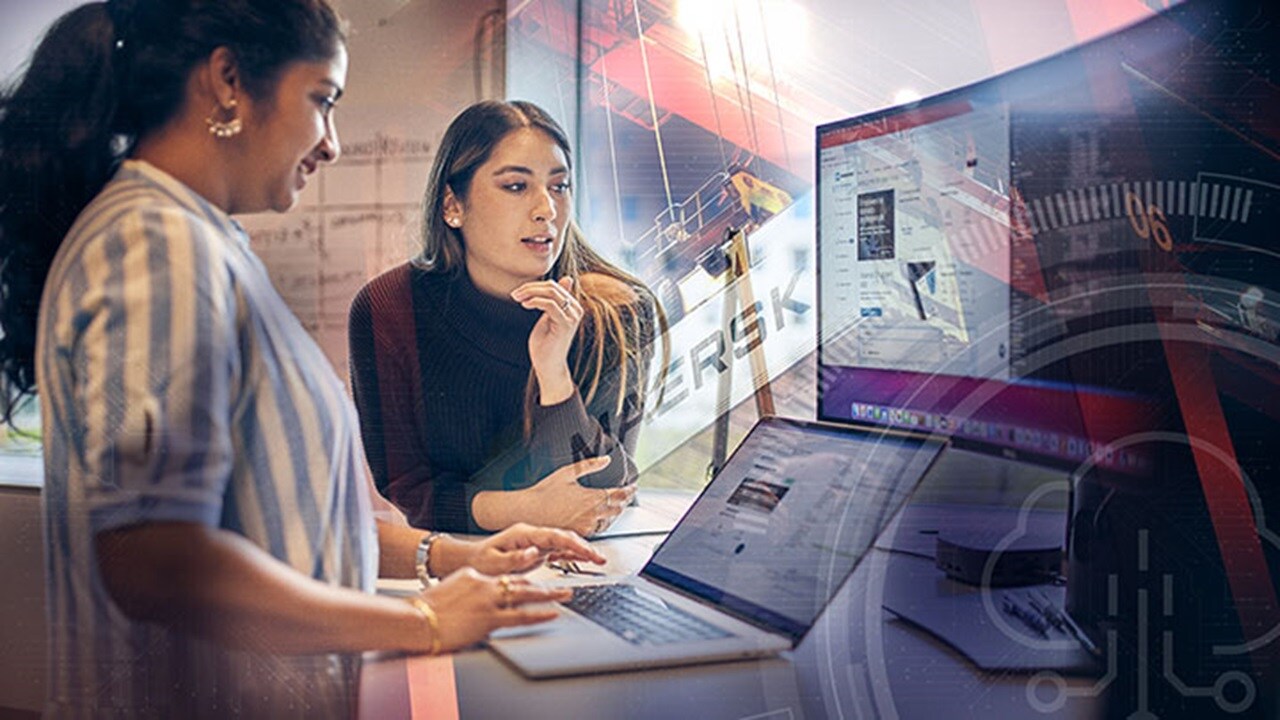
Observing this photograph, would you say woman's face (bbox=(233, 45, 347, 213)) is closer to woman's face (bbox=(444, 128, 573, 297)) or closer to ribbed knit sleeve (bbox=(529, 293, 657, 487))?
woman's face (bbox=(444, 128, 573, 297))

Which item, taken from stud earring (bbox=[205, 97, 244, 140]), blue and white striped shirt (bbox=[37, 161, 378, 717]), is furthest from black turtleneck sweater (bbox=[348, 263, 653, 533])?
stud earring (bbox=[205, 97, 244, 140])

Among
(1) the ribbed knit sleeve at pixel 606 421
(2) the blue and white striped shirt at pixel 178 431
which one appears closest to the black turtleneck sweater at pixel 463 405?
(1) the ribbed knit sleeve at pixel 606 421

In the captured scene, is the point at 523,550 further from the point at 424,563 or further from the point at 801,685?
the point at 801,685

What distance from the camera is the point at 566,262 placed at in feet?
4.34

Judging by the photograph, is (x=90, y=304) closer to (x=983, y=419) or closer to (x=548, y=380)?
(x=548, y=380)

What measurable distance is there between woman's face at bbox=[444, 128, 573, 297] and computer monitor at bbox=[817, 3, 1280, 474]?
15.6 inches

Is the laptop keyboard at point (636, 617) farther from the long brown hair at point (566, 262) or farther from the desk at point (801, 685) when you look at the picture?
the long brown hair at point (566, 262)

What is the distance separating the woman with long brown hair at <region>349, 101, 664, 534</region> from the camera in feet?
4.24

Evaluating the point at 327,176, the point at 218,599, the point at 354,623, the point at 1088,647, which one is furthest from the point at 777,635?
the point at 327,176

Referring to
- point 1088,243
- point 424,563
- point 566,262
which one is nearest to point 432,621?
point 424,563

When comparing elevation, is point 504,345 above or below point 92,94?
below

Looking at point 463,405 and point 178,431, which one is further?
point 463,405

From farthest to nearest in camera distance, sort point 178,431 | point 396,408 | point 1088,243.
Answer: point 396,408, point 1088,243, point 178,431

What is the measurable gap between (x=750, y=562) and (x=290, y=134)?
66 cm
